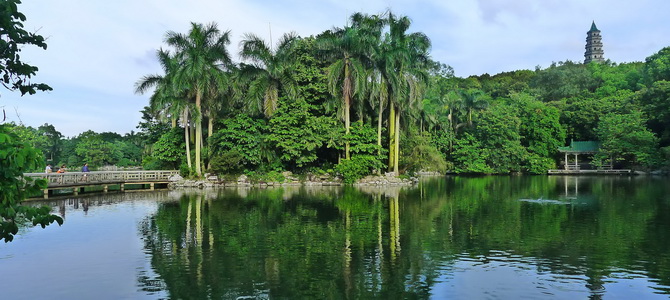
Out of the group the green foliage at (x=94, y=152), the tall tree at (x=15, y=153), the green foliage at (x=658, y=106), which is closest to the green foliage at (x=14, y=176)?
the tall tree at (x=15, y=153)

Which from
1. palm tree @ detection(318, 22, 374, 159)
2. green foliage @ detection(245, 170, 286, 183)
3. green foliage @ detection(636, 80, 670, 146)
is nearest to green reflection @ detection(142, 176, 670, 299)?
green foliage @ detection(245, 170, 286, 183)

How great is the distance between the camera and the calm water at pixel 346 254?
9.66 metres

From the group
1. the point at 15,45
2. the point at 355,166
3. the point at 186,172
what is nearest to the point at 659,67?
the point at 355,166

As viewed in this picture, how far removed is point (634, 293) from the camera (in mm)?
9297

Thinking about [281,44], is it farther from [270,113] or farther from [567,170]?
[567,170]

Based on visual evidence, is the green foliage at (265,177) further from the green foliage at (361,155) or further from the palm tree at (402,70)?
the palm tree at (402,70)

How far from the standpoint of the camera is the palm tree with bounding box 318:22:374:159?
39.0m

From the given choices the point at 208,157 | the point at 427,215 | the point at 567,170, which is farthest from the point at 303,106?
the point at 567,170

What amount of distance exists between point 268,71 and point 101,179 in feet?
51.4

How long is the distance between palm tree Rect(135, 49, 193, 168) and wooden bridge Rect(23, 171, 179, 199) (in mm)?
2859

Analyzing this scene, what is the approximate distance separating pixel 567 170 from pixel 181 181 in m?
48.3

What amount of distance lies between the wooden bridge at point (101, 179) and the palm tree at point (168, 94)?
9.38 feet

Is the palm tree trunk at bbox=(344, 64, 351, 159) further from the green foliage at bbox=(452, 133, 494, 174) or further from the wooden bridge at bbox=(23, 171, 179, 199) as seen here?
the green foliage at bbox=(452, 133, 494, 174)

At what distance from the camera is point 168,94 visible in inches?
1622
